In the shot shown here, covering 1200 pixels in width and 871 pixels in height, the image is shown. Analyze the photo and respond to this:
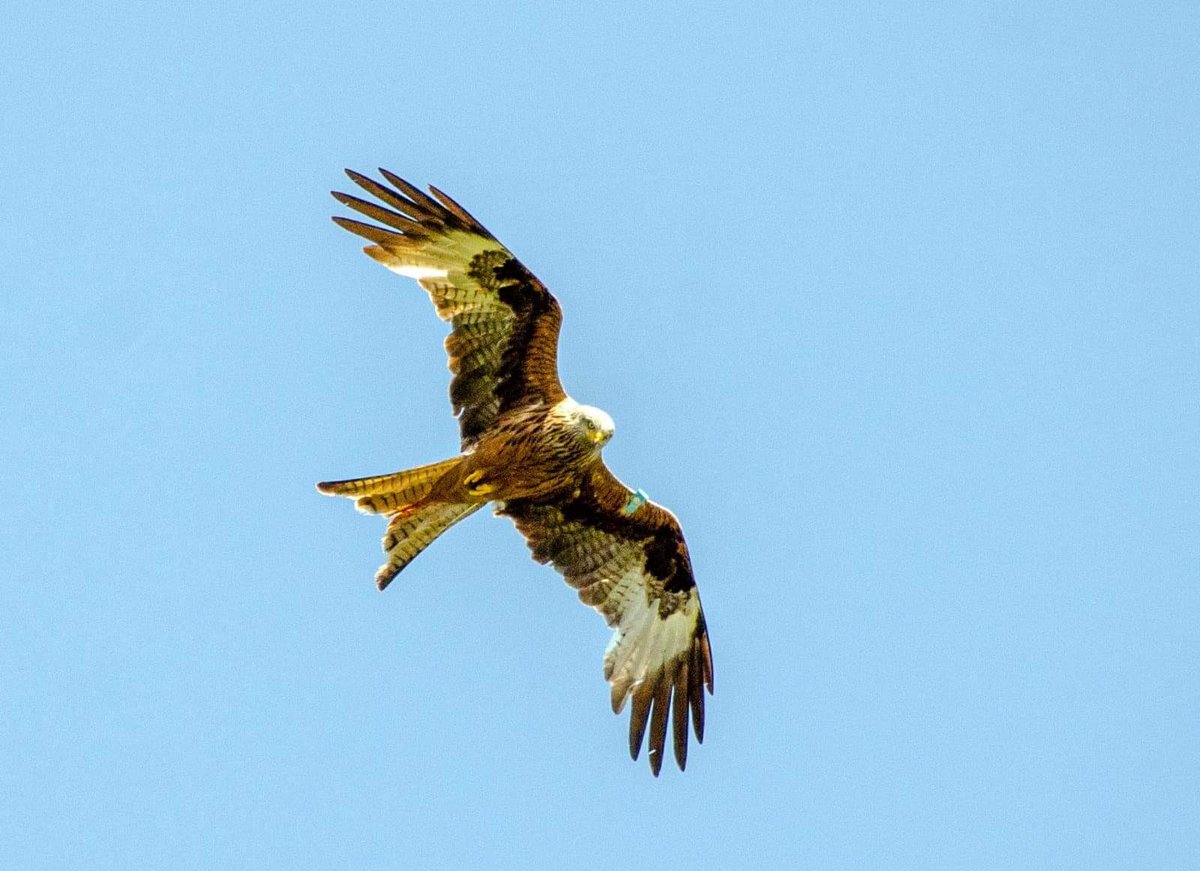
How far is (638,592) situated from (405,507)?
7.67 ft

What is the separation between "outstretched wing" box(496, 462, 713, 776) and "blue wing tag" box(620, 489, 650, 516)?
0.04ft

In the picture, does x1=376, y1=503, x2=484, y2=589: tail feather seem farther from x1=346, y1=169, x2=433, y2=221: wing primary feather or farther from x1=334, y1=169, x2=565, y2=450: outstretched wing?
x1=346, y1=169, x2=433, y2=221: wing primary feather

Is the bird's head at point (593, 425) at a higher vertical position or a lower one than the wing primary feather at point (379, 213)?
lower

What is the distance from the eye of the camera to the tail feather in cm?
1309

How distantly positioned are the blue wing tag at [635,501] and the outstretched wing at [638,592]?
0.01 m

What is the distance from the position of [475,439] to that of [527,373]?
635mm

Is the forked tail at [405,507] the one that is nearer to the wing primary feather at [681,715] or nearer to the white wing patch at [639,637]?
the white wing patch at [639,637]

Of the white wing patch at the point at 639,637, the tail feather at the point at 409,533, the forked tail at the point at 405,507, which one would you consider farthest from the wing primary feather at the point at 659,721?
the tail feather at the point at 409,533

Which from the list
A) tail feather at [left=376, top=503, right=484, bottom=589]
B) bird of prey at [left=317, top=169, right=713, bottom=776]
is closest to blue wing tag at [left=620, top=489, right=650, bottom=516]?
bird of prey at [left=317, top=169, right=713, bottom=776]

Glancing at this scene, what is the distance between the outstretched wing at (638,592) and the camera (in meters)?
13.9

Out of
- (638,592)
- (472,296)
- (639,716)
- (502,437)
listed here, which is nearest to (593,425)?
(502,437)

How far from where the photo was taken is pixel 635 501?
45.0 feet

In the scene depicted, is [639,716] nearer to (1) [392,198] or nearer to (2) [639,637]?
(2) [639,637]

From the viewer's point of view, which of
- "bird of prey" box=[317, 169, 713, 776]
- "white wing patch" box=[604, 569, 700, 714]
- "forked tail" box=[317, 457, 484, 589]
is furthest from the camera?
"white wing patch" box=[604, 569, 700, 714]
